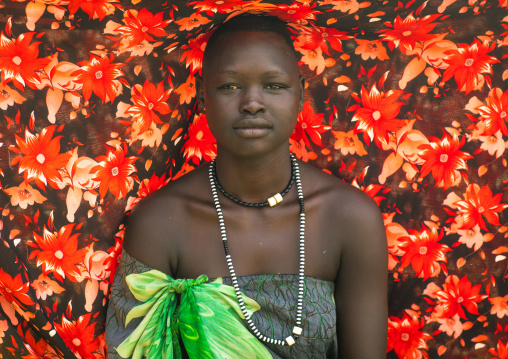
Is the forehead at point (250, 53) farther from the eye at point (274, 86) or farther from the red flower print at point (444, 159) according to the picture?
the red flower print at point (444, 159)

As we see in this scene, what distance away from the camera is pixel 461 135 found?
84.7 inches

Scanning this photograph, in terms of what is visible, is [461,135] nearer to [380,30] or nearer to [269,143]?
[380,30]

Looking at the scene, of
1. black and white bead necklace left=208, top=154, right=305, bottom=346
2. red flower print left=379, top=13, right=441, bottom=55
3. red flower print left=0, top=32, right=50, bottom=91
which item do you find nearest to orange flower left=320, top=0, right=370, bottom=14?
red flower print left=379, top=13, right=441, bottom=55

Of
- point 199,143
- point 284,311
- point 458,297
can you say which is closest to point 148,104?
point 199,143

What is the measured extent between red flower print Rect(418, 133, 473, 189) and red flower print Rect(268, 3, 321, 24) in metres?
0.60

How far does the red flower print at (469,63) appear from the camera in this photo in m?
2.05

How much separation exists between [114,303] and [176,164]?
1.70ft

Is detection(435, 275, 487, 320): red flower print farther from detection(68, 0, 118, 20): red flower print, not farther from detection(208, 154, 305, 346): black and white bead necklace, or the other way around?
detection(68, 0, 118, 20): red flower print

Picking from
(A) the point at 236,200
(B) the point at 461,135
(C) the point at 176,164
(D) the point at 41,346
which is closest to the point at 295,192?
(A) the point at 236,200

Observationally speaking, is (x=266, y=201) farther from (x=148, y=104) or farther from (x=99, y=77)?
(x=99, y=77)

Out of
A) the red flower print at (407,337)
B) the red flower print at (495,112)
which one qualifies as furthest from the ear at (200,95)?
the red flower print at (407,337)

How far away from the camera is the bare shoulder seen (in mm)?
1970

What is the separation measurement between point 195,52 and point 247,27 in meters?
0.29

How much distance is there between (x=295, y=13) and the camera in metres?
1.93
